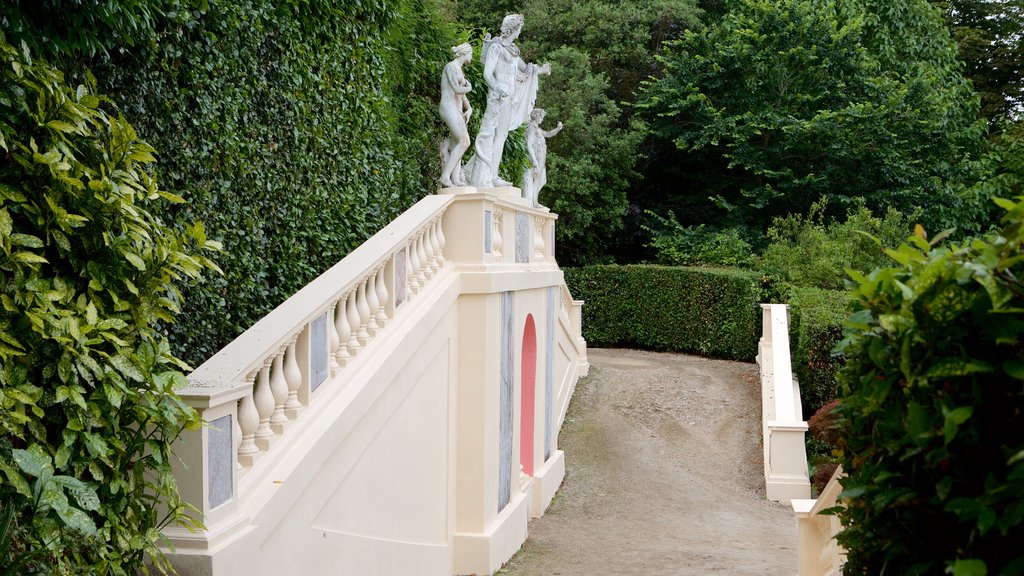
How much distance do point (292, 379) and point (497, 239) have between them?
394cm

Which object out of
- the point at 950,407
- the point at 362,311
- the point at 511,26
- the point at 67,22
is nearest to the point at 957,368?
the point at 950,407

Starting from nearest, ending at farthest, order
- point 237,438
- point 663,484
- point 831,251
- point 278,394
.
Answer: point 237,438
point 278,394
point 663,484
point 831,251

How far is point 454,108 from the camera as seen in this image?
29.9 ft

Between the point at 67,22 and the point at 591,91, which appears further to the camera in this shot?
the point at 591,91

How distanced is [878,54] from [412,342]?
900 inches

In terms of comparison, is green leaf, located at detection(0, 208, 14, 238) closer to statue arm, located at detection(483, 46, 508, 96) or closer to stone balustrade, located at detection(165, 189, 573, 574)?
stone balustrade, located at detection(165, 189, 573, 574)

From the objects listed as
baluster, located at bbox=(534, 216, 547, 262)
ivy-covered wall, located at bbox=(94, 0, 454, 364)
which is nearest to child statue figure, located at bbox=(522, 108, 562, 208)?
baluster, located at bbox=(534, 216, 547, 262)

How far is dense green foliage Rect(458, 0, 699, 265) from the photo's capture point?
2434cm

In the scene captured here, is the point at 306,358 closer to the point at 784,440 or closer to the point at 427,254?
the point at 427,254

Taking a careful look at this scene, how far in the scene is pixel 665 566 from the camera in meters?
8.30

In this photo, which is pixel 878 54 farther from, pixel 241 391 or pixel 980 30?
pixel 241 391

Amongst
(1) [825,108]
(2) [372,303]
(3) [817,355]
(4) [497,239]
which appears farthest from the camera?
(1) [825,108]

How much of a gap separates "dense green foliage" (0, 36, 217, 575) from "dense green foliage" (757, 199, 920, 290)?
15.3 metres

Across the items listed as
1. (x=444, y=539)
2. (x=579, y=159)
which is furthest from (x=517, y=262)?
(x=579, y=159)
